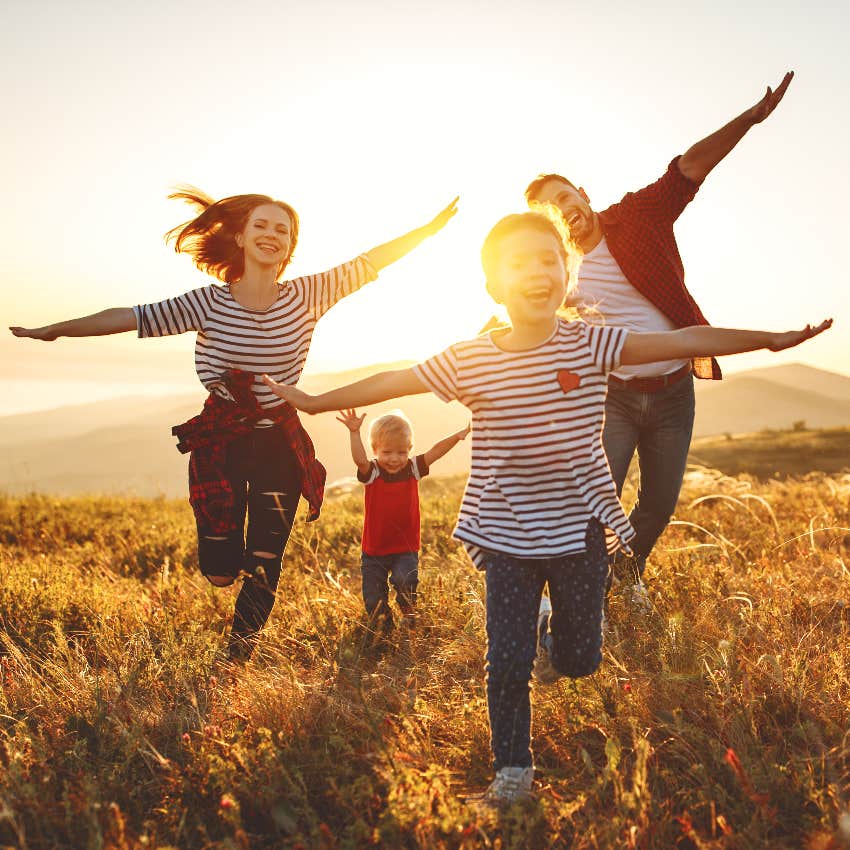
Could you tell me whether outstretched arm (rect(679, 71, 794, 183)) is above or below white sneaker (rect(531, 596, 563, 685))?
above

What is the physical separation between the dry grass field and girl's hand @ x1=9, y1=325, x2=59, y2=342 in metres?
1.62

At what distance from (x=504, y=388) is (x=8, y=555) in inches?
240

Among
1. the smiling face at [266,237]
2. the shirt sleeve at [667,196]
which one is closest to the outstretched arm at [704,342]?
the shirt sleeve at [667,196]

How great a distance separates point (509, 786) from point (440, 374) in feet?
4.88

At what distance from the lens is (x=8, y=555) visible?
7.10 m

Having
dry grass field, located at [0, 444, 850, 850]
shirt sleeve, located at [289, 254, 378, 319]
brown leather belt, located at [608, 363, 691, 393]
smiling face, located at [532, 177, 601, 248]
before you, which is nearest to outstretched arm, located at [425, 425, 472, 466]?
dry grass field, located at [0, 444, 850, 850]

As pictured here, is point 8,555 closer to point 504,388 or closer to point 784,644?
point 504,388

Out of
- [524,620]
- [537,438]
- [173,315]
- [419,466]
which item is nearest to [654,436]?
[419,466]

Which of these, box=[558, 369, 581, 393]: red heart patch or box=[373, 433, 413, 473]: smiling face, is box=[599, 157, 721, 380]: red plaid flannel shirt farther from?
→ box=[373, 433, 413, 473]: smiling face

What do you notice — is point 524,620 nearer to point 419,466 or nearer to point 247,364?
point 247,364

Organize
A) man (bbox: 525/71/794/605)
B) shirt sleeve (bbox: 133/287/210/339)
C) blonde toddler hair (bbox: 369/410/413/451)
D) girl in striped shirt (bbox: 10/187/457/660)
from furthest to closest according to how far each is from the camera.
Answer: blonde toddler hair (bbox: 369/410/413/451)
man (bbox: 525/71/794/605)
girl in striped shirt (bbox: 10/187/457/660)
shirt sleeve (bbox: 133/287/210/339)

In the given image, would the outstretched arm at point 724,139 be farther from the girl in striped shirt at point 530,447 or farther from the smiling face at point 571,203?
the girl in striped shirt at point 530,447

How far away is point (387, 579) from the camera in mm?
5012

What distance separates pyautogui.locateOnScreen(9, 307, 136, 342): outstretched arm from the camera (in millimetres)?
3732
